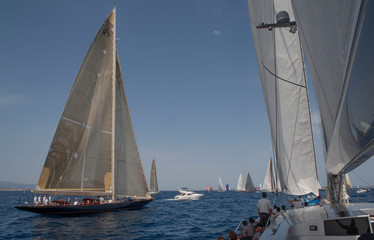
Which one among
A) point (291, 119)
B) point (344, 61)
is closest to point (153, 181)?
point (291, 119)

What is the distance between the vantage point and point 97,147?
2783cm

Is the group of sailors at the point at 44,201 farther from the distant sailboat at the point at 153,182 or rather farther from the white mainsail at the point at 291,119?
the distant sailboat at the point at 153,182

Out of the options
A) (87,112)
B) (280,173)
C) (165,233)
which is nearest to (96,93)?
(87,112)

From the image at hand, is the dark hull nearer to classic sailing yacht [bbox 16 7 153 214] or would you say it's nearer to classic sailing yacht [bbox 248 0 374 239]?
classic sailing yacht [bbox 16 7 153 214]

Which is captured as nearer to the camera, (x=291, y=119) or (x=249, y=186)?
(x=291, y=119)

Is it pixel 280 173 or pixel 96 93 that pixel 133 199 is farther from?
pixel 280 173

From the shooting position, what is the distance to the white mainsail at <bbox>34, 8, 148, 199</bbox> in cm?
2564

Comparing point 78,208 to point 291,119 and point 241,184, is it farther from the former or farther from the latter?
point 241,184

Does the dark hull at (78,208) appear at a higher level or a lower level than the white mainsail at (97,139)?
lower

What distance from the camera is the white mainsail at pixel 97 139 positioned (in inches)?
1009

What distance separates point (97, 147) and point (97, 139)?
0.90m

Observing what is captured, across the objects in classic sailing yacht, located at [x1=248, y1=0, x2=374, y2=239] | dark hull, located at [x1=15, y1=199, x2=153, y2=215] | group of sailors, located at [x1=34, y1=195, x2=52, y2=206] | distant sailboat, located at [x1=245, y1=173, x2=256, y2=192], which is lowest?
distant sailboat, located at [x1=245, y1=173, x2=256, y2=192]

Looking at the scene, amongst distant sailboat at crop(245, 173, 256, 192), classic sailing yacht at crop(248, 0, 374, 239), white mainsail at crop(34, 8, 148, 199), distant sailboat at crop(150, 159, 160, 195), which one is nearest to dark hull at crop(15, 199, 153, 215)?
white mainsail at crop(34, 8, 148, 199)

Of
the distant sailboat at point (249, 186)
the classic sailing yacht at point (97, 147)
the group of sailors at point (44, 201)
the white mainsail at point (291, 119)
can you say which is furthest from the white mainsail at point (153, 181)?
the white mainsail at point (291, 119)
